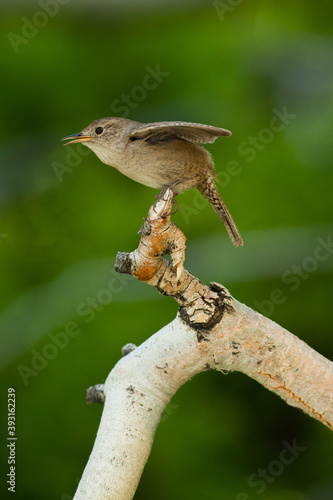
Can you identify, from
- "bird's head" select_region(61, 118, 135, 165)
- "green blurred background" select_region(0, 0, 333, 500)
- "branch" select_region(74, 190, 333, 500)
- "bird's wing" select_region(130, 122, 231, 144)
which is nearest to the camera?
"branch" select_region(74, 190, 333, 500)

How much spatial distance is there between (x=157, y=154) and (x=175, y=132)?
13 cm

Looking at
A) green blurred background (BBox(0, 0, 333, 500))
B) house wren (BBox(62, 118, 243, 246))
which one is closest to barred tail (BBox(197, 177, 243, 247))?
house wren (BBox(62, 118, 243, 246))

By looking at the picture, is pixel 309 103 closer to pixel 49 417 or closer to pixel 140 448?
pixel 49 417

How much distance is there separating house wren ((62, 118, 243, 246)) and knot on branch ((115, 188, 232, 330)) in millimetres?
561

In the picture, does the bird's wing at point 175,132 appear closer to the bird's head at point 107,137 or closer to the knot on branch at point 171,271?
the bird's head at point 107,137

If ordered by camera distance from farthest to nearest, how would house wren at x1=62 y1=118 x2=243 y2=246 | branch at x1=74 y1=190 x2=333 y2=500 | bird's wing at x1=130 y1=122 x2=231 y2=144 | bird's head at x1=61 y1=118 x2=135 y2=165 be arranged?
bird's head at x1=61 y1=118 x2=135 y2=165 → house wren at x1=62 y1=118 x2=243 y2=246 → bird's wing at x1=130 y1=122 x2=231 y2=144 → branch at x1=74 y1=190 x2=333 y2=500

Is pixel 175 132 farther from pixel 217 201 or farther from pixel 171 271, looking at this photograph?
pixel 171 271

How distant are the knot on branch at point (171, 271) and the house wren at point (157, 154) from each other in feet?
1.84

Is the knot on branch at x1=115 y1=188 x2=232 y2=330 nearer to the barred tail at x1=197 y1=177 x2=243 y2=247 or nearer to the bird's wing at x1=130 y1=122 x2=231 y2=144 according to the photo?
the bird's wing at x1=130 y1=122 x2=231 y2=144

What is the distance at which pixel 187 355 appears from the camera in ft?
7.54

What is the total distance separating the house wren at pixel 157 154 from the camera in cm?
285

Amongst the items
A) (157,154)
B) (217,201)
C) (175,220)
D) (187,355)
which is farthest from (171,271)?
(175,220)

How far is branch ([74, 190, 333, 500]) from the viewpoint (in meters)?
2.24

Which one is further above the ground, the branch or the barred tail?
the barred tail
